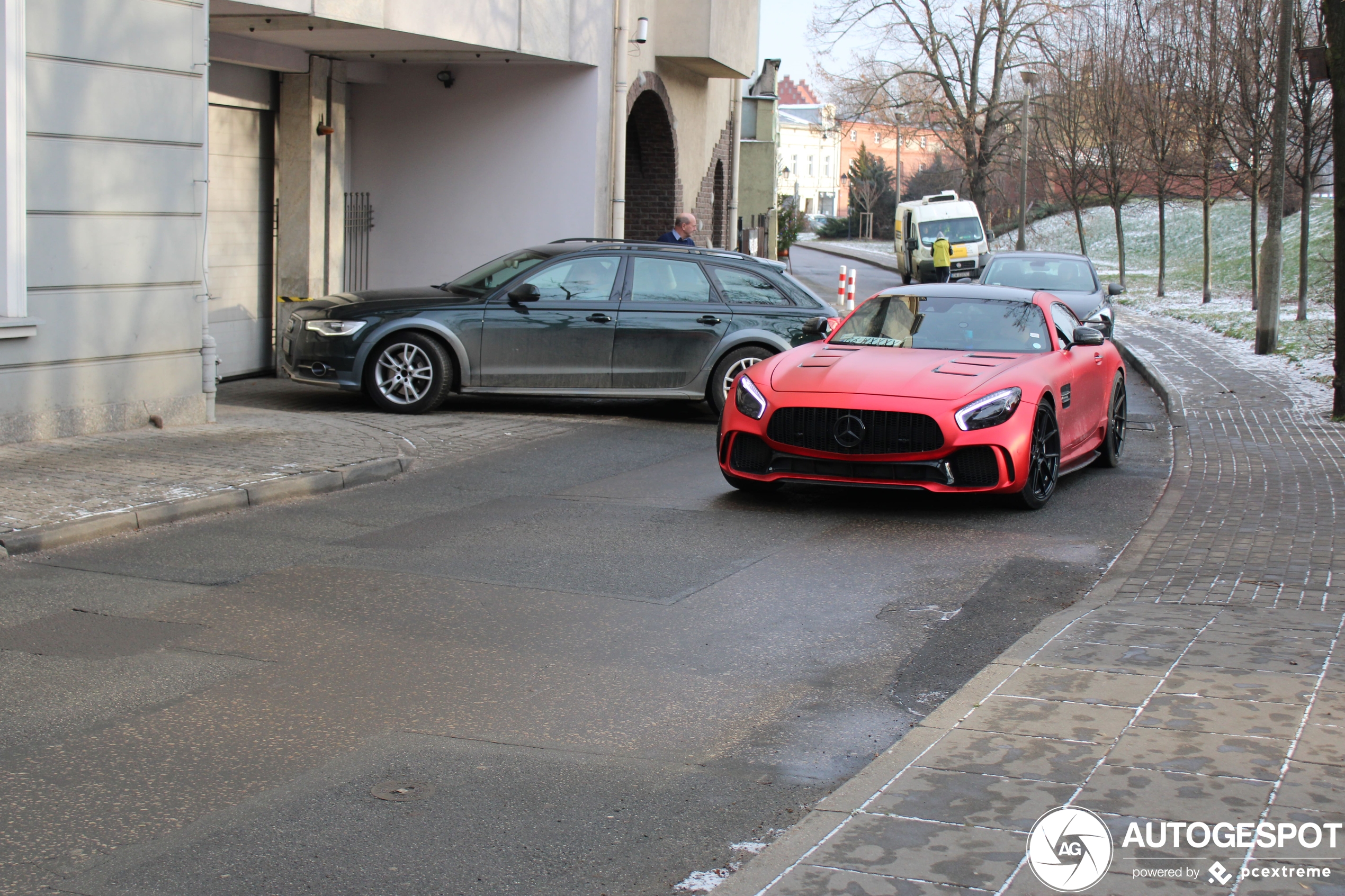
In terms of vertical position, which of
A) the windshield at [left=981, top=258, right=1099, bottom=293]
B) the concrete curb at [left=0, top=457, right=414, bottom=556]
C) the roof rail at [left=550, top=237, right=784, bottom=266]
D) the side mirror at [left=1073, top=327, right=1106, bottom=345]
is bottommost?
the concrete curb at [left=0, top=457, right=414, bottom=556]

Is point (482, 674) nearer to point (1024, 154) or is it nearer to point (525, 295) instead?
point (525, 295)

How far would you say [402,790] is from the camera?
4137mm

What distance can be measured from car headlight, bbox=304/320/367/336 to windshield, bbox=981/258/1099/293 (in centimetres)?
1093

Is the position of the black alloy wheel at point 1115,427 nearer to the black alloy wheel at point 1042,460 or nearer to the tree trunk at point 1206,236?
the black alloy wheel at point 1042,460

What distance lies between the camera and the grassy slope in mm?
24391

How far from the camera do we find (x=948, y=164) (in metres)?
106

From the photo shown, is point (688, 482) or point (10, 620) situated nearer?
point (10, 620)

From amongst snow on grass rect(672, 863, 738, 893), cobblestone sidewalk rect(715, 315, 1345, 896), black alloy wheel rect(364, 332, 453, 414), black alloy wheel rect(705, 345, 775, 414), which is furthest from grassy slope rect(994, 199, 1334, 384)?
snow on grass rect(672, 863, 738, 893)

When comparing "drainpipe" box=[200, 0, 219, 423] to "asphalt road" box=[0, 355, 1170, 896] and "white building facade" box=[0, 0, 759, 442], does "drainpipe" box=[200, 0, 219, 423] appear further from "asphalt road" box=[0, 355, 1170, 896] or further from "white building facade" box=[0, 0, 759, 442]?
"asphalt road" box=[0, 355, 1170, 896]

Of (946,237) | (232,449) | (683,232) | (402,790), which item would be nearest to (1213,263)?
(946,237)

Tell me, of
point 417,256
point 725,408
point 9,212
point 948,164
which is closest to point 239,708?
point 725,408

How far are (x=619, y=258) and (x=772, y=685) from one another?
853cm

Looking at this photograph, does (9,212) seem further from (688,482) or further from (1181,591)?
(1181,591)

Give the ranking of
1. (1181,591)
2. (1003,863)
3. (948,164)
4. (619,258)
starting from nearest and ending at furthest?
(1003,863), (1181,591), (619,258), (948,164)
